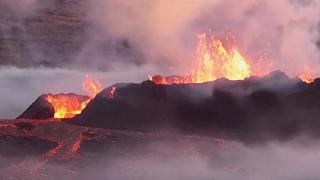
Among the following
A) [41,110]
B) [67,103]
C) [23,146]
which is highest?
[67,103]

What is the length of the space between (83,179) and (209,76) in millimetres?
21790

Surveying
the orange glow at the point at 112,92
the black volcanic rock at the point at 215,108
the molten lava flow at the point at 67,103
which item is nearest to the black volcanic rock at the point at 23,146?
the black volcanic rock at the point at 215,108

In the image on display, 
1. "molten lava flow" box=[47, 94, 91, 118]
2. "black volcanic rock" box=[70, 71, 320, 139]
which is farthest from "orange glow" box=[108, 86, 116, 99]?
"molten lava flow" box=[47, 94, 91, 118]

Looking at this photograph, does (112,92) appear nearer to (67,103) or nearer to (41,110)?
(41,110)

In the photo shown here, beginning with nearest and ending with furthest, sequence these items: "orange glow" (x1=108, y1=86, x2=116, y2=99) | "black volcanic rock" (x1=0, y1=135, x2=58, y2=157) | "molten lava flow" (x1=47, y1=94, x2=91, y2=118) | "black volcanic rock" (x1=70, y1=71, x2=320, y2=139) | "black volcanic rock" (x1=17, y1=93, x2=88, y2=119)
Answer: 1. "black volcanic rock" (x1=0, y1=135, x2=58, y2=157)
2. "black volcanic rock" (x1=70, y1=71, x2=320, y2=139)
3. "orange glow" (x1=108, y1=86, x2=116, y2=99)
4. "black volcanic rock" (x1=17, y1=93, x2=88, y2=119)
5. "molten lava flow" (x1=47, y1=94, x2=91, y2=118)

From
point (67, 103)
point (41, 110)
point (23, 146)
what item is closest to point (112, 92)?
point (41, 110)

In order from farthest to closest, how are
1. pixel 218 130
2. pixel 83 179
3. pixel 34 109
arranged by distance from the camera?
pixel 34 109 → pixel 218 130 → pixel 83 179

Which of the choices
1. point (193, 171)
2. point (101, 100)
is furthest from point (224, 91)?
point (193, 171)

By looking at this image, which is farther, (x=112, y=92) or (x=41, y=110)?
(x=41, y=110)

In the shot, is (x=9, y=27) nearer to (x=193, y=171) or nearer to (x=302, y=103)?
(x=302, y=103)

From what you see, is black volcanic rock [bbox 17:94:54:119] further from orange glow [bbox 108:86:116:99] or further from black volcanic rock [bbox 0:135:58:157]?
black volcanic rock [bbox 0:135:58:157]

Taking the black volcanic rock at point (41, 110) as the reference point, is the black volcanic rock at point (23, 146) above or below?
below

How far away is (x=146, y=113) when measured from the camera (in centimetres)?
4403

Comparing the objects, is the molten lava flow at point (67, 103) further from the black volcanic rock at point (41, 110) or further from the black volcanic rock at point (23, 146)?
the black volcanic rock at point (23, 146)
